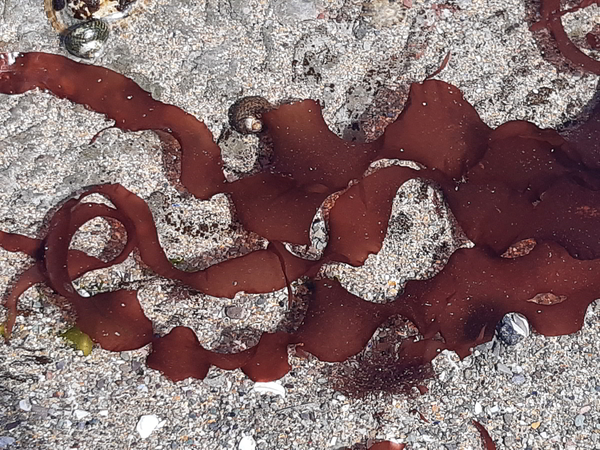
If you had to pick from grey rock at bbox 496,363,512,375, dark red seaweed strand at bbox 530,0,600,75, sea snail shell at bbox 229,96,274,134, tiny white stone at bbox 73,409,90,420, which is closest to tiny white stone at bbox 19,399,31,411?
tiny white stone at bbox 73,409,90,420

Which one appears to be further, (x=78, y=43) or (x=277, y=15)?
(x=277, y=15)

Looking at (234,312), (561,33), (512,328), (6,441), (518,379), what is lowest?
(6,441)

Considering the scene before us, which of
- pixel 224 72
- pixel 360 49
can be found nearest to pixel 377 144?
pixel 360 49

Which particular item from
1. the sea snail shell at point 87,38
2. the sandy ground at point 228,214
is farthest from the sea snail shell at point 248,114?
the sea snail shell at point 87,38

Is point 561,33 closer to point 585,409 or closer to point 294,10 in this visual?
point 294,10

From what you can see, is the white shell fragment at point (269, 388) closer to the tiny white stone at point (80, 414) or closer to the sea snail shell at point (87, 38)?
the tiny white stone at point (80, 414)

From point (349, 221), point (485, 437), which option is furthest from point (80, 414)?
point (485, 437)

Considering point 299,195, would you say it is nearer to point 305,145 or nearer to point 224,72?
point 305,145
